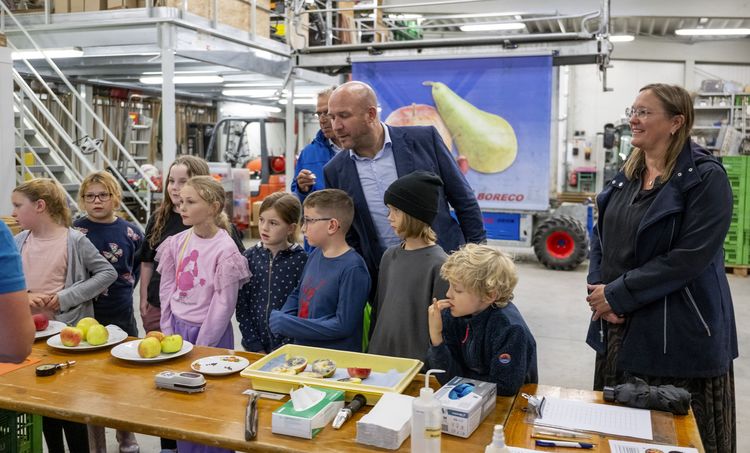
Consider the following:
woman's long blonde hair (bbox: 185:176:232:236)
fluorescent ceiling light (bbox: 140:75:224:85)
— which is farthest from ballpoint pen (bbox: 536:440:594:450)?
fluorescent ceiling light (bbox: 140:75:224:85)

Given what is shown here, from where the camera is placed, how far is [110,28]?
8219mm

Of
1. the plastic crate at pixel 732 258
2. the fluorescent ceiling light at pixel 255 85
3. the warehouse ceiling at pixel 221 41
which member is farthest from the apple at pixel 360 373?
the fluorescent ceiling light at pixel 255 85

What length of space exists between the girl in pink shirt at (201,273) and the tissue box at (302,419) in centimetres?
114

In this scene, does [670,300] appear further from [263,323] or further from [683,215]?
[263,323]

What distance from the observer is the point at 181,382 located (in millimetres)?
2322

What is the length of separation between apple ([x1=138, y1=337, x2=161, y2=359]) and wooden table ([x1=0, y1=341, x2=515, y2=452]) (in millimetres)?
39

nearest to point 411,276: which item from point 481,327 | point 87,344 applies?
point 481,327

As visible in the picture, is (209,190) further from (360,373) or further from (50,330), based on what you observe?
(360,373)

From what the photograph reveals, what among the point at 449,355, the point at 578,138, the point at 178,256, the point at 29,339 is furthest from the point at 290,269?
the point at 578,138

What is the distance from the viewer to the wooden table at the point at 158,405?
1.95 metres

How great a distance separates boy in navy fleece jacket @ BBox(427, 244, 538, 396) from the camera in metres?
2.29

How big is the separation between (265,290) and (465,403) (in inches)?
58.2

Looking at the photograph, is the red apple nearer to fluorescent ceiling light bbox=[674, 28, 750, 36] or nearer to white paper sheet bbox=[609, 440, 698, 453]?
white paper sheet bbox=[609, 440, 698, 453]

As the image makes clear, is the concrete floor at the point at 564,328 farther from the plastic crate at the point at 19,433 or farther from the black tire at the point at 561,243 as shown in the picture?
the plastic crate at the point at 19,433
